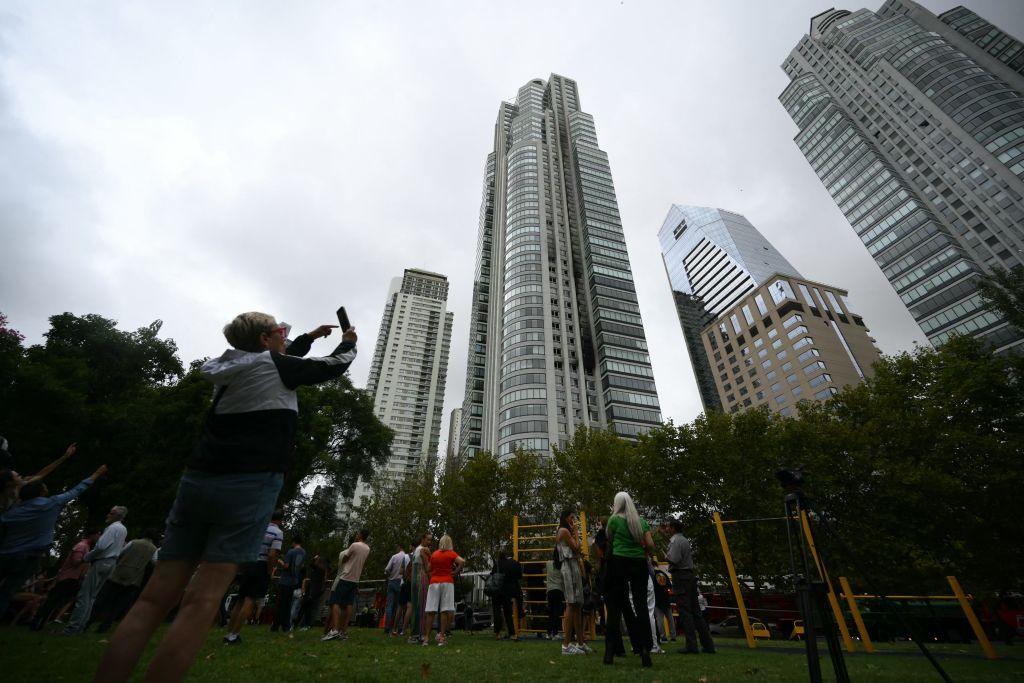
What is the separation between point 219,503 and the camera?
7.13 ft

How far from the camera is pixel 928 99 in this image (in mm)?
70562

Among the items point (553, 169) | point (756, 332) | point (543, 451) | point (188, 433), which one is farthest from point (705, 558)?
point (756, 332)

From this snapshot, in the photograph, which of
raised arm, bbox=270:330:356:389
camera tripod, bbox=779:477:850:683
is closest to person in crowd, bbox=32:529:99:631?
raised arm, bbox=270:330:356:389

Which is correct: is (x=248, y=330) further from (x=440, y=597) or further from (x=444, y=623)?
(x=444, y=623)

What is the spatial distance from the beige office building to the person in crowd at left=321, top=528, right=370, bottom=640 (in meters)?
86.7

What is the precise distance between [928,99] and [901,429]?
277ft

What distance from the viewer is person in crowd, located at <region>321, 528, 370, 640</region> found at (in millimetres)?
7555

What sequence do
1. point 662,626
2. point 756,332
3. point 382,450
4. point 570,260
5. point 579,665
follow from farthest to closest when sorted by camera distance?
point 756,332 < point 570,260 < point 382,450 < point 662,626 < point 579,665

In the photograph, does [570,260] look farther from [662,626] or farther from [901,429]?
[662,626]

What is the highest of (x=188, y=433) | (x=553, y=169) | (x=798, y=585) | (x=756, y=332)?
(x=553, y=169)

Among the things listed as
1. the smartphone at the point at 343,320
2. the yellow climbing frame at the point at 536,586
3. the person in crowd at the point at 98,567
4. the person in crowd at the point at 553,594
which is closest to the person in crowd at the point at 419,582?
the yellow climbing frame at the point at 536,586

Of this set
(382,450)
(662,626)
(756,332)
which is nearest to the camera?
(662,626)

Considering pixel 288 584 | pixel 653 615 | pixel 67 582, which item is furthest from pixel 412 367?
pixel 653 615

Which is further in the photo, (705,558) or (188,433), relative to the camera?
(705,558)
